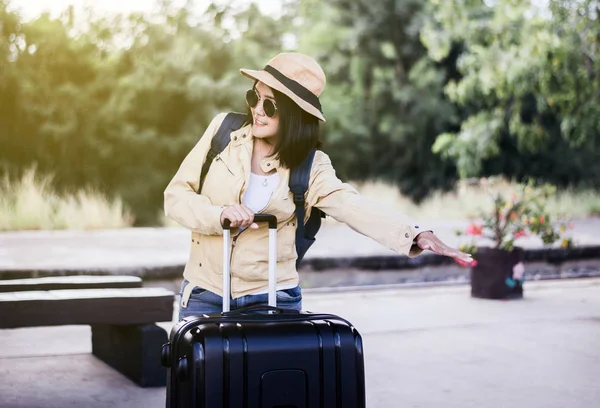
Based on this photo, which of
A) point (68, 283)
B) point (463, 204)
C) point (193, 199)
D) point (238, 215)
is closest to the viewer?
point (238, 215)

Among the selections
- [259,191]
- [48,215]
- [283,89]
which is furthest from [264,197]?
[48,215]

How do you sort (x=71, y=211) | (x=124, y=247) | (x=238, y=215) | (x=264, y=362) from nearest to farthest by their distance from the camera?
(x=264, y=362) → (x=238, y=215) → (x=124, y=247) → (x=71, y=211)

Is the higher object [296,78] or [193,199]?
[296,78]

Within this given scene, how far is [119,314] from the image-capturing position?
526cm

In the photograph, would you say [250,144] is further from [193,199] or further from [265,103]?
[193,199]

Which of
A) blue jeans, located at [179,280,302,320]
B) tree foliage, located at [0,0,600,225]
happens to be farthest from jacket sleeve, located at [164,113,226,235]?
tree foliage, located at [0,0,600,225]

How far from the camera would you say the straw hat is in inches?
128

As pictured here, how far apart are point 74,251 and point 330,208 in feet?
28.2

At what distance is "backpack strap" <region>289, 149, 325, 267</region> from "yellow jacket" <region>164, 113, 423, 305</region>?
0.03 metres

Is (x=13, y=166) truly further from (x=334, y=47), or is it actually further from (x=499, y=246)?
(x=499, y=246)

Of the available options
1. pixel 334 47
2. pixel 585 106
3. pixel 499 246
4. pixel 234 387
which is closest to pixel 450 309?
pixel 499 246

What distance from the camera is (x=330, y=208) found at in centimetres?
334

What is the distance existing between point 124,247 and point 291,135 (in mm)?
9088

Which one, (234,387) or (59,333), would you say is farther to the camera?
(59,333)
